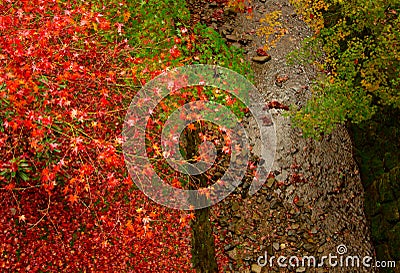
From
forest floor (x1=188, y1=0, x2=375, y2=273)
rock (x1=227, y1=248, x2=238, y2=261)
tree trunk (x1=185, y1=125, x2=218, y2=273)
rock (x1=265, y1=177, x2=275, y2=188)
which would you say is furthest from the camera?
rock (x1=265, y1=177, x2=275, y2=188)

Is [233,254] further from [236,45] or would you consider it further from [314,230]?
[236,45]

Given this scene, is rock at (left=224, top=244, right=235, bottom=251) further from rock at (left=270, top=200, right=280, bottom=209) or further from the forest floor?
rock at (left=270, top=200, right=280, bottom=209)

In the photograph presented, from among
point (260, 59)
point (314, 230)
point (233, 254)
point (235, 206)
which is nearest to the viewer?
point (233, 254)

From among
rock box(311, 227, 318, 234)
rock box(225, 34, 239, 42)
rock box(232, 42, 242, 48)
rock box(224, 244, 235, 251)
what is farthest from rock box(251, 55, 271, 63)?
rock box(224, 244, 235, 251)

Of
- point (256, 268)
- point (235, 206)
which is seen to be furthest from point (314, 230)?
point (235, 206)

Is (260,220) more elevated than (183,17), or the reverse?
(183,17)

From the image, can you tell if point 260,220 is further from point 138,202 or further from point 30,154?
point 30,154

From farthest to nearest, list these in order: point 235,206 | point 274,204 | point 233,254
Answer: point 274,204, point 235,206, point 233,254

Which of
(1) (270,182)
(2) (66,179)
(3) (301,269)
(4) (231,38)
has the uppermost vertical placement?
Result: (4) (231,38)

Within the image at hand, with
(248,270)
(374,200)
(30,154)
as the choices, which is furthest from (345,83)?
(30,154)
